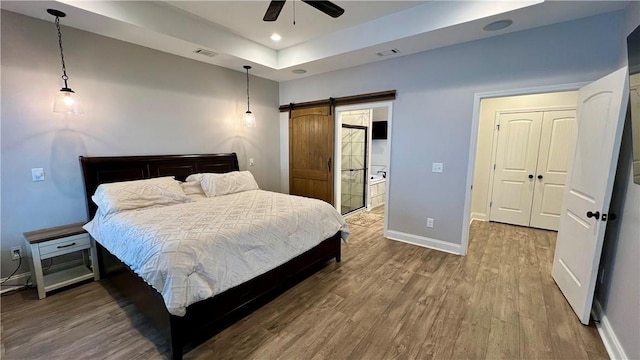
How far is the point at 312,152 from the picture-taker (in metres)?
4.79

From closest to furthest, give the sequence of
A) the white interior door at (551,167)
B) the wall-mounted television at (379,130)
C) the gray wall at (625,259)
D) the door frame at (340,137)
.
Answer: the gray wall at (625,259), the door frame at (340,137), the white interior door at (551,167), the wall-mounted television at (379,130)

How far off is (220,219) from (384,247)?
7.71ft

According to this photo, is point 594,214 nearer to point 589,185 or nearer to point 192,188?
point 589,185

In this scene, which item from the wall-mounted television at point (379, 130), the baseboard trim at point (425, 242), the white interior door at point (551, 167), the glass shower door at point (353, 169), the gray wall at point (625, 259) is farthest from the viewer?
the wall-mounted television at point (379, 130)

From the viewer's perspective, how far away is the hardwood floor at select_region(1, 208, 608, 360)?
1879 mm

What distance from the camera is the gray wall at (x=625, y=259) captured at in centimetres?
170

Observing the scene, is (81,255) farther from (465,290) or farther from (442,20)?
(442,20)

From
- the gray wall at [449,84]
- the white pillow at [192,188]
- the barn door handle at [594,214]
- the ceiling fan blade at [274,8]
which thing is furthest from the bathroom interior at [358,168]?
the barn door handle at [594,214]

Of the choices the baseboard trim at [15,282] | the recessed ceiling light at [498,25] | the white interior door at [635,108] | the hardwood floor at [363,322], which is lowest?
the hardwood floor at [363,322]

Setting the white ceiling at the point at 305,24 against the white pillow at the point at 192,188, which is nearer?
the white ceiling at the point at 305,24

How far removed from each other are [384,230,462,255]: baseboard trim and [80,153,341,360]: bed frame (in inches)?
46.6

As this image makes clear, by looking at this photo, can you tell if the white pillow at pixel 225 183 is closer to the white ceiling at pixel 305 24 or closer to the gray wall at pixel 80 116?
the gray wall at pixel 80 116

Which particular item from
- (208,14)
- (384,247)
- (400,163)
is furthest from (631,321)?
(208,14)

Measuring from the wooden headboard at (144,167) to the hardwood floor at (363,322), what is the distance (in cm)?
114
